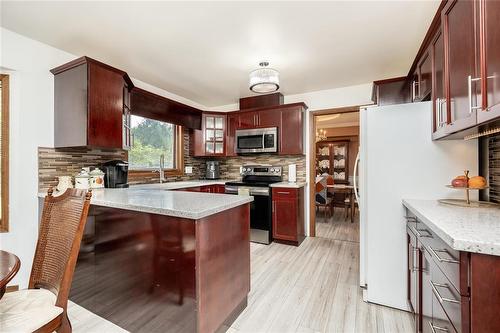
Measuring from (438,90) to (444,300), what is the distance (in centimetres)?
147

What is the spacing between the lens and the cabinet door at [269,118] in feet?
12.6

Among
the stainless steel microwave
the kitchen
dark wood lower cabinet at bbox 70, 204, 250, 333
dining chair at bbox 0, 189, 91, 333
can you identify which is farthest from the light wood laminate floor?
the stainless steel microwave

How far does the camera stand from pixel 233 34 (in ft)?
7.07

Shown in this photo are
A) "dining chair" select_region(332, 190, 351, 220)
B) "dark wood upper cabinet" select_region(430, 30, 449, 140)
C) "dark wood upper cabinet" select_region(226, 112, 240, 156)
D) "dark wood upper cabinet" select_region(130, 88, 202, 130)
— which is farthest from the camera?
"dining chair" select_region(332, 190, 351, 220)

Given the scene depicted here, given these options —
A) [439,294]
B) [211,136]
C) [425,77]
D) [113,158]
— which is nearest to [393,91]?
[425,77]

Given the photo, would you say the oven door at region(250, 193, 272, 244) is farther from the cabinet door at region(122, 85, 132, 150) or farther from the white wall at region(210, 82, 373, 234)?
the cabinet door at region(122, 85, 132, 150)

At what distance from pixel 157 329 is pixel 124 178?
5.80 feet

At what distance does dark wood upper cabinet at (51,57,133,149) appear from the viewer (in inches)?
86.4

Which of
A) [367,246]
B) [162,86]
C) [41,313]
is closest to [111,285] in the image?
[41,313]

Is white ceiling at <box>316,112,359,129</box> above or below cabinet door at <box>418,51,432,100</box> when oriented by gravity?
above

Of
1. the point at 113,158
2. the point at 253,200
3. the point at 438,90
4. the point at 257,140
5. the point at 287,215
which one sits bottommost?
the point at 287,215

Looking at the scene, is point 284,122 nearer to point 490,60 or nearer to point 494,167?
point 494,167

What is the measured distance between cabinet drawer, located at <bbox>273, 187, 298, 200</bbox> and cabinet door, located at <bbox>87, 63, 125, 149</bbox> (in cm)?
214

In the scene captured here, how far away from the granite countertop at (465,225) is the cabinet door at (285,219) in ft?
6.24
